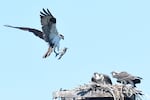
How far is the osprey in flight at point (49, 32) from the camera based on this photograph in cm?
1814

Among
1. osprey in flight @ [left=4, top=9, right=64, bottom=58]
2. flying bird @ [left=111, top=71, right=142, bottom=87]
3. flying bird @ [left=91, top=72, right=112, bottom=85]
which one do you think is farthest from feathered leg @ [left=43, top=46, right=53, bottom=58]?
flying bird @ [left=111, top=71, right=142, bottom=87]

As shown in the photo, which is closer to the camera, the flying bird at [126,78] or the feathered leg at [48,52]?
the feathered leg at [48,52]

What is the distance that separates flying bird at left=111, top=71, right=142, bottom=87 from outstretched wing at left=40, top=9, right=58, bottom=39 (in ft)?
31.3

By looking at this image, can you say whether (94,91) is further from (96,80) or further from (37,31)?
(37,31)

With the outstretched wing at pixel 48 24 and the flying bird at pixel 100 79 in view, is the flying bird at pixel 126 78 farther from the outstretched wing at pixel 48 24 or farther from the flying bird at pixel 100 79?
the outstretched wing at pixel 48 24

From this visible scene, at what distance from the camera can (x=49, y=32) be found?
18594 millimetres

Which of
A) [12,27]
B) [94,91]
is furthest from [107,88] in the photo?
[12,27]

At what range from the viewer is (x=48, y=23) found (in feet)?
60.2

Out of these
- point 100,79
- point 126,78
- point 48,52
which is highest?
point 126,78

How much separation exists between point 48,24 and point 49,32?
0.31 metres

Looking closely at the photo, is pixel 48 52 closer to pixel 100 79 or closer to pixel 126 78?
pixel 100 79

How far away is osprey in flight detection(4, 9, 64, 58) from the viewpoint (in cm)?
1814

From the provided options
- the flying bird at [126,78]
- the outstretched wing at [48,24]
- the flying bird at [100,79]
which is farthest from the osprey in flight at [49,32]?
the flying bird at [126,78]

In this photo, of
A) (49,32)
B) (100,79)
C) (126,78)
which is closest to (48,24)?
(49,32)
